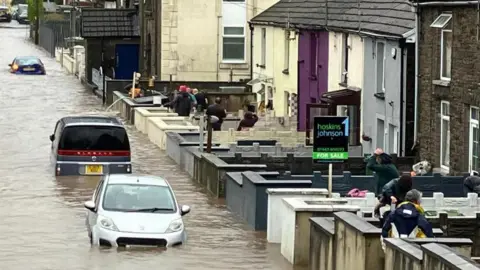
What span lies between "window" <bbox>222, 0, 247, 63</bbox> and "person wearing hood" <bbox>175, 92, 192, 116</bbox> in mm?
14460

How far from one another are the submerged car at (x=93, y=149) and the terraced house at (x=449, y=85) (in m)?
6.92

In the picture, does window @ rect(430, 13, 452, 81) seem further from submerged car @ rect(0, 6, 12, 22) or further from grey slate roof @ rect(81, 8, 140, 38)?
submerged car @ rect(0, 6, 12, 22)

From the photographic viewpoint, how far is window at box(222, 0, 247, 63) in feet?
192

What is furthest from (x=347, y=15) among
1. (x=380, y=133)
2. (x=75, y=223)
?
(x=75, y=223)

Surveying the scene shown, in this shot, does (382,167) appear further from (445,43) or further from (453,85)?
(445,43)

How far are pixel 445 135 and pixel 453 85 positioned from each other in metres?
1.30

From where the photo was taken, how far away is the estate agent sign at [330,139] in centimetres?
2103

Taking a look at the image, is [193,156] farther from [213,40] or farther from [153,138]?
[213,40]

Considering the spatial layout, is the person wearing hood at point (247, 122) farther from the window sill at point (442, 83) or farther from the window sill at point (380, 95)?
the window sill at point (442, 83)

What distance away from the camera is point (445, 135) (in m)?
29.2

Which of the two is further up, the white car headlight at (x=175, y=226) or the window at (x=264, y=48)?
the window at (x=264, y=48)

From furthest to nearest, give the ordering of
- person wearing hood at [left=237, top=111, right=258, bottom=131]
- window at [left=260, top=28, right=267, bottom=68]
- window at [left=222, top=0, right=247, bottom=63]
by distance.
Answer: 1. window at [left=222, top=0, right=247, bottom=63]
2. window at [left=260, top=28, right=267, bottom=68]
3. person wearing hood at [left=237, top=111, right=258, bottom=131]

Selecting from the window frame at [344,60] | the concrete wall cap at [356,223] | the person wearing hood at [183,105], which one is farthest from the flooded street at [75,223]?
the window frame at [344,60]

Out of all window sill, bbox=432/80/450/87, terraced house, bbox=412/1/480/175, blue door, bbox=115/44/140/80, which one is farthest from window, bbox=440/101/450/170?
blue door, bbox=115/44/140/80
